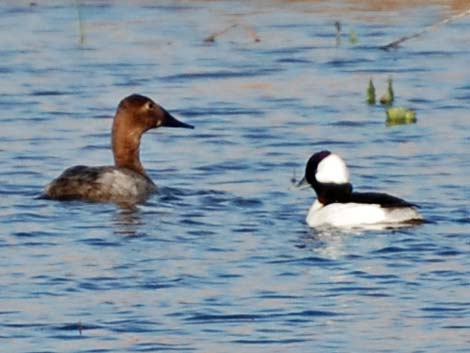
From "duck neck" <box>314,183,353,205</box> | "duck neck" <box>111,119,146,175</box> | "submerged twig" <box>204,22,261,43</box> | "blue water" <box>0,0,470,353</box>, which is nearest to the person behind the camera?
"blue water" <box>0,0,470,353</box>

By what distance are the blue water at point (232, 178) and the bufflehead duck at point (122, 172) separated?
0.51 feet

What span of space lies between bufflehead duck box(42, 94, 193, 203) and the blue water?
15 centimetres

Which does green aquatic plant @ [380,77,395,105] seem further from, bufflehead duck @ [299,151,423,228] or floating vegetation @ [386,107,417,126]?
bufflehead duck @ [299,151,423,228]

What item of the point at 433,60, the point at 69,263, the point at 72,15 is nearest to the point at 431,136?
the point at 433,60

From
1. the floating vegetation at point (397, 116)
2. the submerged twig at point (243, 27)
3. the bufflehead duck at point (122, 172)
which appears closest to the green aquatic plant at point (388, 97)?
the floating vegetation at point (397, 116)

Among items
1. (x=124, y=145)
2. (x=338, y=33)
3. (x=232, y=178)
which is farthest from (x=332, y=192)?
(x=338, y=33)

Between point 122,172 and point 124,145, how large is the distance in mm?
961

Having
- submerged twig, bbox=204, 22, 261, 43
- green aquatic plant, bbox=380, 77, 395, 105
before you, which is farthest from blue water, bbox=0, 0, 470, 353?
green aquatic plant, bbox=380, 77, 395, 105

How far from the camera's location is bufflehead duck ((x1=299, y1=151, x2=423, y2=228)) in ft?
46.9

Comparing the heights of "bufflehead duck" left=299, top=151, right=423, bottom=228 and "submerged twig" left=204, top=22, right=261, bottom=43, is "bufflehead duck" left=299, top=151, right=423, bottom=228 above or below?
below

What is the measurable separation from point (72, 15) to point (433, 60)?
486 centimetres

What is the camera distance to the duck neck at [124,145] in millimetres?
16891

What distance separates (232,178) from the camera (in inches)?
641

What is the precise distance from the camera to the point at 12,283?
12.5m
